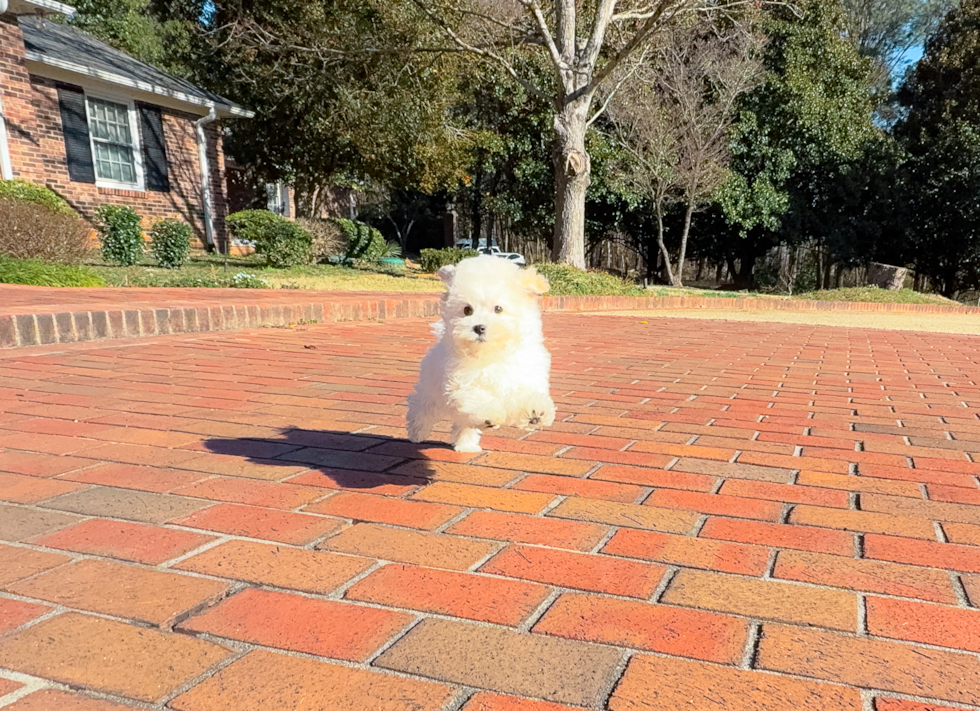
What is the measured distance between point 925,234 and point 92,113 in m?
24.7

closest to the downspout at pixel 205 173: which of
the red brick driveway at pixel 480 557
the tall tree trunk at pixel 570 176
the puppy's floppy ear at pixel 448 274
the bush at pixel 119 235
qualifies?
the bush at pixel 119 235

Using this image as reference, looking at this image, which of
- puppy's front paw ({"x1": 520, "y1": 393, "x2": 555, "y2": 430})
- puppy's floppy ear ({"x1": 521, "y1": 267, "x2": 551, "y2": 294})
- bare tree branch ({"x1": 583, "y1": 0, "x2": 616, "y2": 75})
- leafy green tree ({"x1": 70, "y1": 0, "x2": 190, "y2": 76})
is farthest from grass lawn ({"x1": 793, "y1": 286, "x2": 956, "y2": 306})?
leafy green tree ({"x1": 70, "y1": 0, "x2": 190, "y2": 76})

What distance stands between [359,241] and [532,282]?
60.3 ft

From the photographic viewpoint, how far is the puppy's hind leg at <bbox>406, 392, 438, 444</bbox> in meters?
2.53

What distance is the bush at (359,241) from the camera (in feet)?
62.7

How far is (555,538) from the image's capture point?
199cm

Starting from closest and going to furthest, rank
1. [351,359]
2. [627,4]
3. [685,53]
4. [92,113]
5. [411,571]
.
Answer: [411,571]
[351,359]
[92,113]
[627,4]
[685,53]

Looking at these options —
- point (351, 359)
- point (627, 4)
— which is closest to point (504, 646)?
point (351, 359)

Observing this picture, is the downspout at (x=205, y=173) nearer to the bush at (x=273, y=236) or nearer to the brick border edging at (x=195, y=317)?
the bush at (x=273, y=236)

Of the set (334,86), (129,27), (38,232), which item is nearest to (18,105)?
(38,232)

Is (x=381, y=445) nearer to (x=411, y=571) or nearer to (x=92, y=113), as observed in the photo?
(x=411, y=571)

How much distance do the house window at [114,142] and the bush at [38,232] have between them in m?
5.57

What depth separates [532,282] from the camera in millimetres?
2338

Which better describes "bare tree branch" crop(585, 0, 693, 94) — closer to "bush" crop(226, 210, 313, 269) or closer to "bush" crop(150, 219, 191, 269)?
"bush" crop(226, 210, 313, 269)
